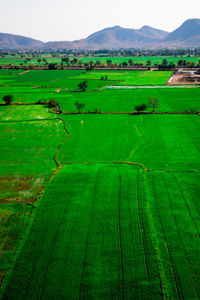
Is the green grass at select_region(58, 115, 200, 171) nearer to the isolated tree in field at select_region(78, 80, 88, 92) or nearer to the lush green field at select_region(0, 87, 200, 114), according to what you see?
the lush green field at select_region(0, 87, 200, 114)

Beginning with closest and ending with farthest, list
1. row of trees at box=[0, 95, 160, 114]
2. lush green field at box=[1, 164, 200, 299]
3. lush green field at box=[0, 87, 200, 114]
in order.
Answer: lush green field at box=[1, 164, 200, 299], row of trees at box=[0, 95, 160, 114], lush green field at box=[0, 87, 200, 114]

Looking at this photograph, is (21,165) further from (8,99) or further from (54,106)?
(8,99)

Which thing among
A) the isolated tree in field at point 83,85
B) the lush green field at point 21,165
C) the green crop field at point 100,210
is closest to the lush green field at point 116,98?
the isolated tree in field at point 83,85

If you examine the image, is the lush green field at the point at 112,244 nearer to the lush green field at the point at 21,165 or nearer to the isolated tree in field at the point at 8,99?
A: the lush green field at the point at 21,165

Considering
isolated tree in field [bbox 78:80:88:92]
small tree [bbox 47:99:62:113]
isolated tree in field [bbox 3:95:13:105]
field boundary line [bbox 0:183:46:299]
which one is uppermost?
isolated tree in field [bbox 78:80:88:92]

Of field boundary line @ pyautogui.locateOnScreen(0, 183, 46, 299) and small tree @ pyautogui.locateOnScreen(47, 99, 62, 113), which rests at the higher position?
small tree @ pyautogui.locateOnScreen(47, 99, 62, 113)

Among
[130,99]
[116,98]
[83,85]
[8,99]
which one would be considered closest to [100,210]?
[130,99]

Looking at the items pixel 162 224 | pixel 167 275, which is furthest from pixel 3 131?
pixel 167 275

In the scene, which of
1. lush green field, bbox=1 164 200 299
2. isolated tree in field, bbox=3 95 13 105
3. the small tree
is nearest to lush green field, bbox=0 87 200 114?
the small tree
